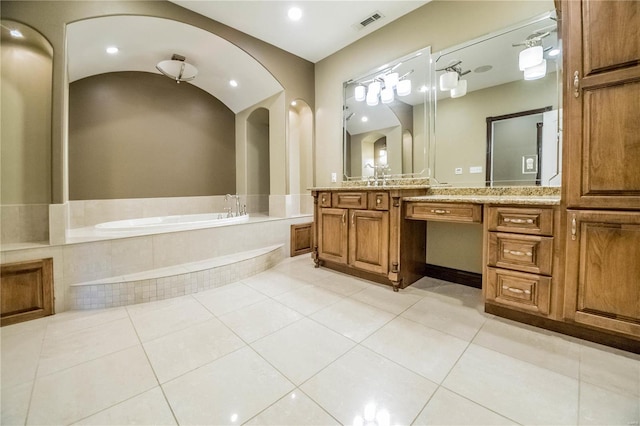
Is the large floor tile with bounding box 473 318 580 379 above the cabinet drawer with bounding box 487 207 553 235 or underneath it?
underneath

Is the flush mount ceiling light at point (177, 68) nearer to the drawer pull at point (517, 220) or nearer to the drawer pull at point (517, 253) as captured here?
the drawer pull at point (517, 220)

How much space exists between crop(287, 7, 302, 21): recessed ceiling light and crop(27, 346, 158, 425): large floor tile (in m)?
3.26

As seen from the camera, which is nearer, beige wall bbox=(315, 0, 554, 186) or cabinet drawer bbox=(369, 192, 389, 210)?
beige wall bbox=(315, 0, 554, 186)

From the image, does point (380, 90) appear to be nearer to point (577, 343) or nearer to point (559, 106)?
point (559, 106)

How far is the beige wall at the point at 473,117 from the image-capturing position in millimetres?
2039

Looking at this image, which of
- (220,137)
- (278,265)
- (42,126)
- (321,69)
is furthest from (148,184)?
(321,69)

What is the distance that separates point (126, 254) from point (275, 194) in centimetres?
197

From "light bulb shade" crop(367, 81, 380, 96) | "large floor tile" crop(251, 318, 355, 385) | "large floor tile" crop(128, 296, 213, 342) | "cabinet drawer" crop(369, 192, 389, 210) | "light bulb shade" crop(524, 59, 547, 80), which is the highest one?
"light bulb shade" crop(367, 81, 380, 96)

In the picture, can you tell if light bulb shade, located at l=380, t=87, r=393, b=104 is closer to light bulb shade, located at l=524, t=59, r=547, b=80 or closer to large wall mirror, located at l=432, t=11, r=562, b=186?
large wall mirror, located at l=432, t=11, r=562, b=186

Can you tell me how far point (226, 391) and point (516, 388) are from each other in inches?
50.8

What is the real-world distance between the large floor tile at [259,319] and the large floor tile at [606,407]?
1.45 m

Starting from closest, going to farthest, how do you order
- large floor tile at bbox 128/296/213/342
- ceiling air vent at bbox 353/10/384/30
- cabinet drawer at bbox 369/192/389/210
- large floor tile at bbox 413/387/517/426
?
large floor tile at bbox 413/387/517/426, large floor tile at bbox 128/296/213/342, cabinet drawer at bbox 369/192/389/210, ceiling air vent at bbox 353/10/384/30

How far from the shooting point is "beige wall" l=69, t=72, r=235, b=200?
321 cm

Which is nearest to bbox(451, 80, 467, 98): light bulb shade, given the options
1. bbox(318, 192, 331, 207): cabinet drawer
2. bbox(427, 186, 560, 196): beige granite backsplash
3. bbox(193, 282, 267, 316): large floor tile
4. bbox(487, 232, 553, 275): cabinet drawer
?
bbox(427, 186, 560, 196): beige granite backsplash
